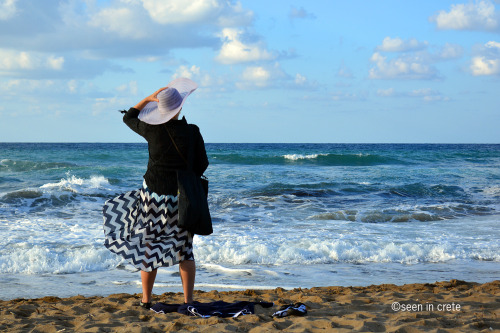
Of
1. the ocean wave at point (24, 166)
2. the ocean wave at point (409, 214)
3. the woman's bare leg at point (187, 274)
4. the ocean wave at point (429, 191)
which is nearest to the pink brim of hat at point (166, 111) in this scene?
the woman's bare leg at point (187, 274)

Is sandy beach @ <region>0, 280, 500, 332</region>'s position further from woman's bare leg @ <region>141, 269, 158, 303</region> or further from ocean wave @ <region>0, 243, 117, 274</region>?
ocean wave @ <region>0, 243, 117, 274</region>

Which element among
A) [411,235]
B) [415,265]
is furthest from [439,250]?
[411,235]

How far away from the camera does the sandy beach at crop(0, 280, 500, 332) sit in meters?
3.45

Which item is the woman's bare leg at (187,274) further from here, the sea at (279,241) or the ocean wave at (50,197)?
the ocean wave at (50,197)

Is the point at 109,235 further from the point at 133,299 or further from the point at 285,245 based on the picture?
the point at 285,245

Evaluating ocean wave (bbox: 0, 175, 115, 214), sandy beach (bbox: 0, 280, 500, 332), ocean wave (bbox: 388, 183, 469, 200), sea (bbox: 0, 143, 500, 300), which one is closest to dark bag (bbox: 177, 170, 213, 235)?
sandy beach (bbox: 0, 280, 500, 332)

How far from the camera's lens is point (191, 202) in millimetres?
3707

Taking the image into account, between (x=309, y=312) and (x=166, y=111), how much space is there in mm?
1892

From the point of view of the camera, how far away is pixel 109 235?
3.90m

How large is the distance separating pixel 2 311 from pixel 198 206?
1834 millimetres

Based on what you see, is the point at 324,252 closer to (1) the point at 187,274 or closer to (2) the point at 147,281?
(1) the point at 187,274

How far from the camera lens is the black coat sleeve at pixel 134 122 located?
151 inches

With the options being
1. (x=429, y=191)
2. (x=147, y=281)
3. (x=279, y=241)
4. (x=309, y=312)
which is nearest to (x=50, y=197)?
(x=279, y=241)

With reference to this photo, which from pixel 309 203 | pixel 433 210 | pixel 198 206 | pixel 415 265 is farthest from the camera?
pixel 309 203
